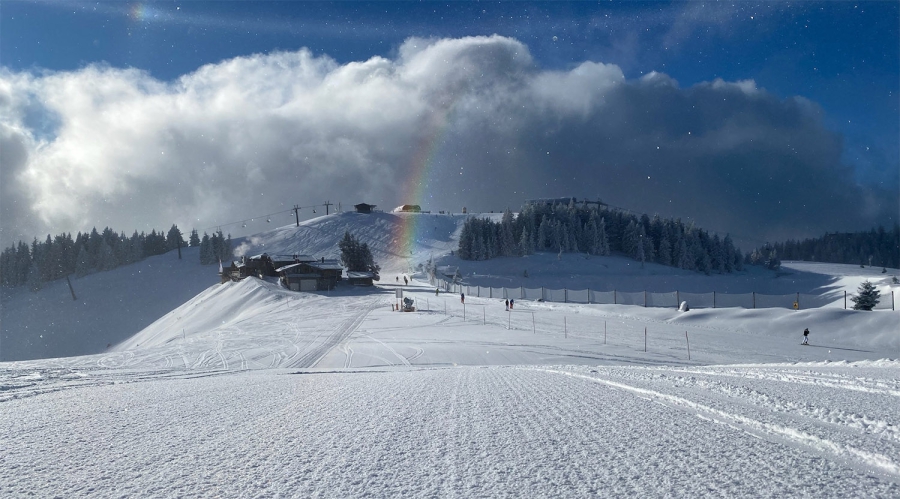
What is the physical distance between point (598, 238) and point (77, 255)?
123m

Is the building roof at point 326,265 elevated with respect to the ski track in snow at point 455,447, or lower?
elevated

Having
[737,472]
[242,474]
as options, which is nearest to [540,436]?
[737,472]

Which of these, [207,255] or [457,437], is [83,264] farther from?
[457,437]

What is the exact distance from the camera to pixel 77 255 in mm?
117688

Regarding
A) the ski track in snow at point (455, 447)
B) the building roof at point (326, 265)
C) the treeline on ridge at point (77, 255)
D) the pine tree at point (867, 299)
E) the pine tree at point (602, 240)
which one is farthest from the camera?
the pine tree at point (602, 240)

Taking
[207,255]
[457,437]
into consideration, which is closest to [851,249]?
[207,255]

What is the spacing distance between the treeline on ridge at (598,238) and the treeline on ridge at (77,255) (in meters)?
60.3

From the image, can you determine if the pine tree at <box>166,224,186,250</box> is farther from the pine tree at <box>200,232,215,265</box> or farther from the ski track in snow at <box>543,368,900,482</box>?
the ski track in snow at <box>543,368,900,482</box>

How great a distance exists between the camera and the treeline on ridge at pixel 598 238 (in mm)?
123562

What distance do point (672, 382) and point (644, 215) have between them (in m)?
145

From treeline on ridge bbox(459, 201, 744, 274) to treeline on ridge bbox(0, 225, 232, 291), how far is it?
60291mm

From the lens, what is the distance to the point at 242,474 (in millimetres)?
3900

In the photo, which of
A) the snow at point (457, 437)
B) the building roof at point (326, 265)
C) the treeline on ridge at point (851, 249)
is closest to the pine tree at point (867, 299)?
the snow at point (457, 437)

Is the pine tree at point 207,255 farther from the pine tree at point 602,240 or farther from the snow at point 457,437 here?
the snow at point 457,437
